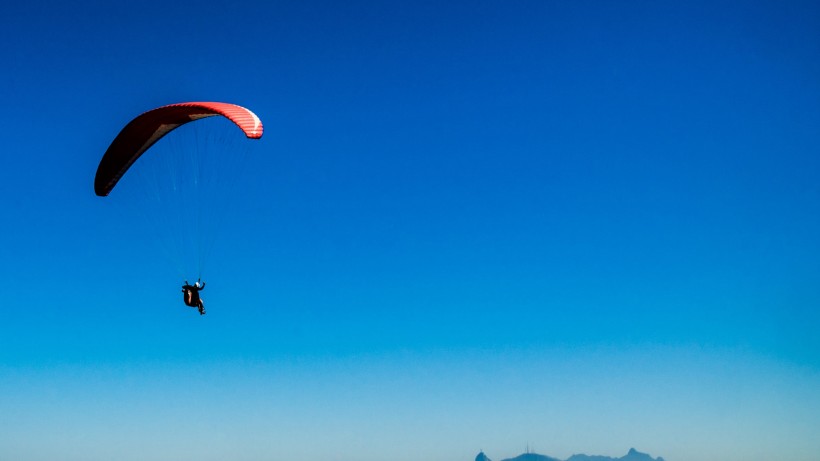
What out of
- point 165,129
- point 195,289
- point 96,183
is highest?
point 165,129

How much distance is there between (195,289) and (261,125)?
8417 mm

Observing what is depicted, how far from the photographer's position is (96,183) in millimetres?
31891

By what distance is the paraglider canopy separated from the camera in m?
26.9

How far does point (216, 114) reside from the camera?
27859 millimetres

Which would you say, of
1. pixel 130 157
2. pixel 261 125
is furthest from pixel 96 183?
pixel 261 125

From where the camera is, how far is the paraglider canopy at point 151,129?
1059 inches

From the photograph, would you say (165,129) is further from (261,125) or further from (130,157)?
(261,125)

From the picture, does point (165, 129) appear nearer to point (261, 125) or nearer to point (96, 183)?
point (96, 183)

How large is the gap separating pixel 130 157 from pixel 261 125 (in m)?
8.54

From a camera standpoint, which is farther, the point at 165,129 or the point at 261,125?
the point at 165,129

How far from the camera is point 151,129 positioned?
30.0 m

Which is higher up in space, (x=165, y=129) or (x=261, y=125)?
(x=165, y=129)

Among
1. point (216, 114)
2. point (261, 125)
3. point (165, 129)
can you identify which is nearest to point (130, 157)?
point (165, 129)

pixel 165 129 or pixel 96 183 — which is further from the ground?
pixel 165 129
